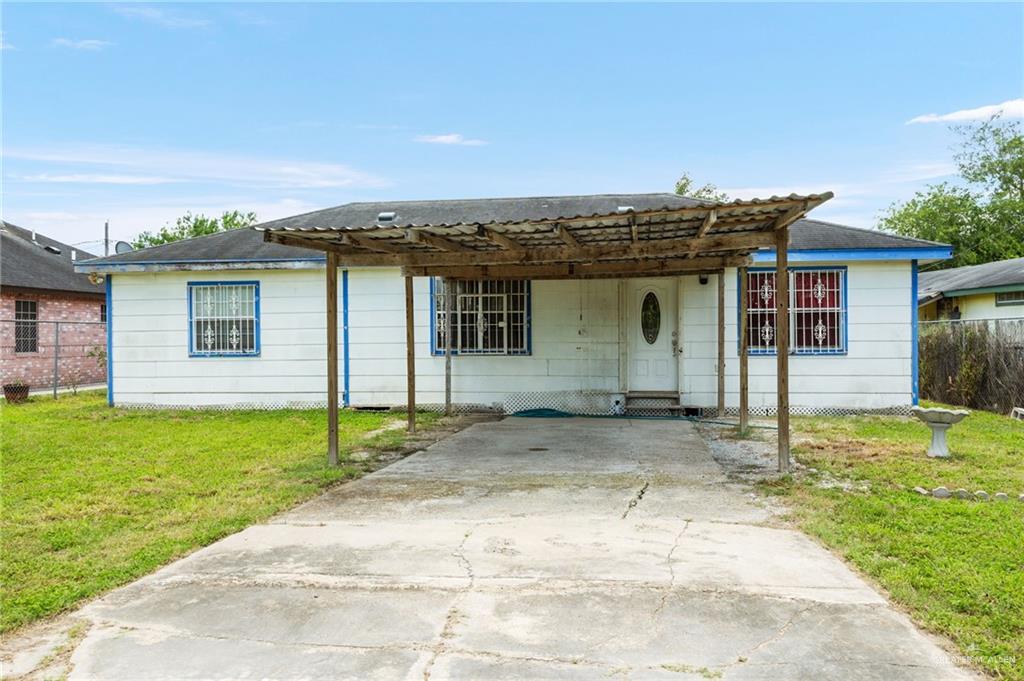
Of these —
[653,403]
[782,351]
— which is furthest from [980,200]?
[782,351]

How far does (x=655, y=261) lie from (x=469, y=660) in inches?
306

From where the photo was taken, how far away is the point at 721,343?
10742 mm

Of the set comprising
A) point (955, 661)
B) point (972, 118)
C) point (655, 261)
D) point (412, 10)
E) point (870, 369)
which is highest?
point (972, 118)

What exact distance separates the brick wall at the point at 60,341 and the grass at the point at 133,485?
6255mm

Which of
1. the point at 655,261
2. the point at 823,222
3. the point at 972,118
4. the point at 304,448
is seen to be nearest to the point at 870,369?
the point at 823,222

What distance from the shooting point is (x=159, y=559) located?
4.34 m

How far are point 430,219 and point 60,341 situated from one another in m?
11.2

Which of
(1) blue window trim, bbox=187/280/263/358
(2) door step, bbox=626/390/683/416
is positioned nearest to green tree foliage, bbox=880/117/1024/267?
(2) door step, bbox=626/390/683/416

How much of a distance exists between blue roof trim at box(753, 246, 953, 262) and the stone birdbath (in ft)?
13.4

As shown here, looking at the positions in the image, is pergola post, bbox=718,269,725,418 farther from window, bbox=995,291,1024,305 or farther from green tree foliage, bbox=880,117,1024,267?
green tree foliage, bbox=880,117,1024,267

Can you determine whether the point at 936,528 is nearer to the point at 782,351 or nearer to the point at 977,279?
the point at 782,351

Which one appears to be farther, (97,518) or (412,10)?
(412,10)

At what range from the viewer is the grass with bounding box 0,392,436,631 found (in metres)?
4.16

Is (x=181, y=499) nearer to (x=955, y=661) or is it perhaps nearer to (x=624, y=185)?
(x=955, y=661)
